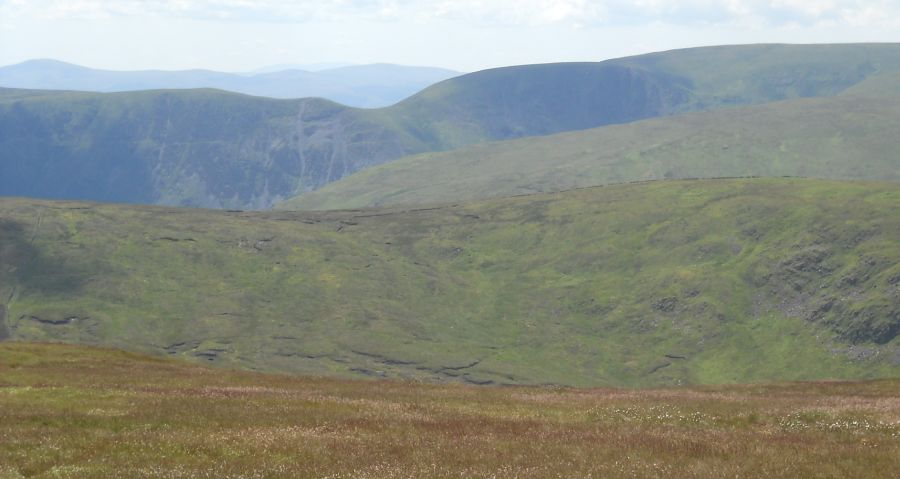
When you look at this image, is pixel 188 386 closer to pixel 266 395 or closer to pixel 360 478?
pixel 266 395

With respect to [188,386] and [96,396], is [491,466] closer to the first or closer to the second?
[96,396]

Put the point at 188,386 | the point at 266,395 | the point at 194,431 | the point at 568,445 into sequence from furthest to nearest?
the point at 188,386
the point at 266,395
the point at 194,431
the point at 568,445

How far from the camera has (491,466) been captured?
22.2m

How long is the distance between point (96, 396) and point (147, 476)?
16.7m

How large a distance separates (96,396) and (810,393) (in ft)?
108

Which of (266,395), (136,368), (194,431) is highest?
(194,431)

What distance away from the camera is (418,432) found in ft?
93.2

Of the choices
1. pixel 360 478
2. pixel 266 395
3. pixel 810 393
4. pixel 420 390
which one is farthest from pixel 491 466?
pixel 810 393

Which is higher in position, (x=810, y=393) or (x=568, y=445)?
(x=568, y=445)

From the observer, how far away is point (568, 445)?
25422mm

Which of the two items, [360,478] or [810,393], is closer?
[360,478]

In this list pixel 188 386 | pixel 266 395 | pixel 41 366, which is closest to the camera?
pixel 266 395

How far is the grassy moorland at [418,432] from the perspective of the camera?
2173cm

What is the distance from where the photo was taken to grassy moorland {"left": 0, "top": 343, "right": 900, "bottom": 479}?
21.7 m
